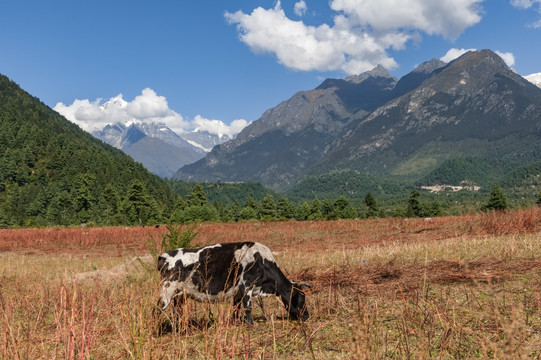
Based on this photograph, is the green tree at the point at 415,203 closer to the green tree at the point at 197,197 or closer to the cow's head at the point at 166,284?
Result: the green tree at the point at 197,197

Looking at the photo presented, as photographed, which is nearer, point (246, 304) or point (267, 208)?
point (246, 304)

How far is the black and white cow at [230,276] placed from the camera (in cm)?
709

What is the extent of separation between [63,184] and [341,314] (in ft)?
341

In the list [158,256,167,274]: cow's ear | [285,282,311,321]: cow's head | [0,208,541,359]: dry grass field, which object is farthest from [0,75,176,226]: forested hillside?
[285,282,311,321]: cow's head

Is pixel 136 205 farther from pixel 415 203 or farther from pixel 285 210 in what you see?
pixel 415 203

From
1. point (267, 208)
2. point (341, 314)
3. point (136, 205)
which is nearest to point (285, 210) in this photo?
point (267, 208)

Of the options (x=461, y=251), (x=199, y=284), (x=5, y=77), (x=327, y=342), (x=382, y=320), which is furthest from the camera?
(x=5, y=77)

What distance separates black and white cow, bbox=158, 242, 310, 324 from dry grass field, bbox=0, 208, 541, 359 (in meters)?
0.36

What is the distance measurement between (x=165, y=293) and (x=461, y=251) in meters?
10.8

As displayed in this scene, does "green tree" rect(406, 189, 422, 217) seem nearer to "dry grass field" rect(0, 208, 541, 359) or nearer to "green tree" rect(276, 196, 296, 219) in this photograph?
"green tree" rect(276, 196, 296, 219)

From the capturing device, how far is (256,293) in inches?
295

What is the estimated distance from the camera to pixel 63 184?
93.2 metres

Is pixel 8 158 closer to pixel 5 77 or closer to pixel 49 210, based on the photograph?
pixel 49 210

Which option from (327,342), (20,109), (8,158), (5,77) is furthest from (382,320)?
(5,77)
